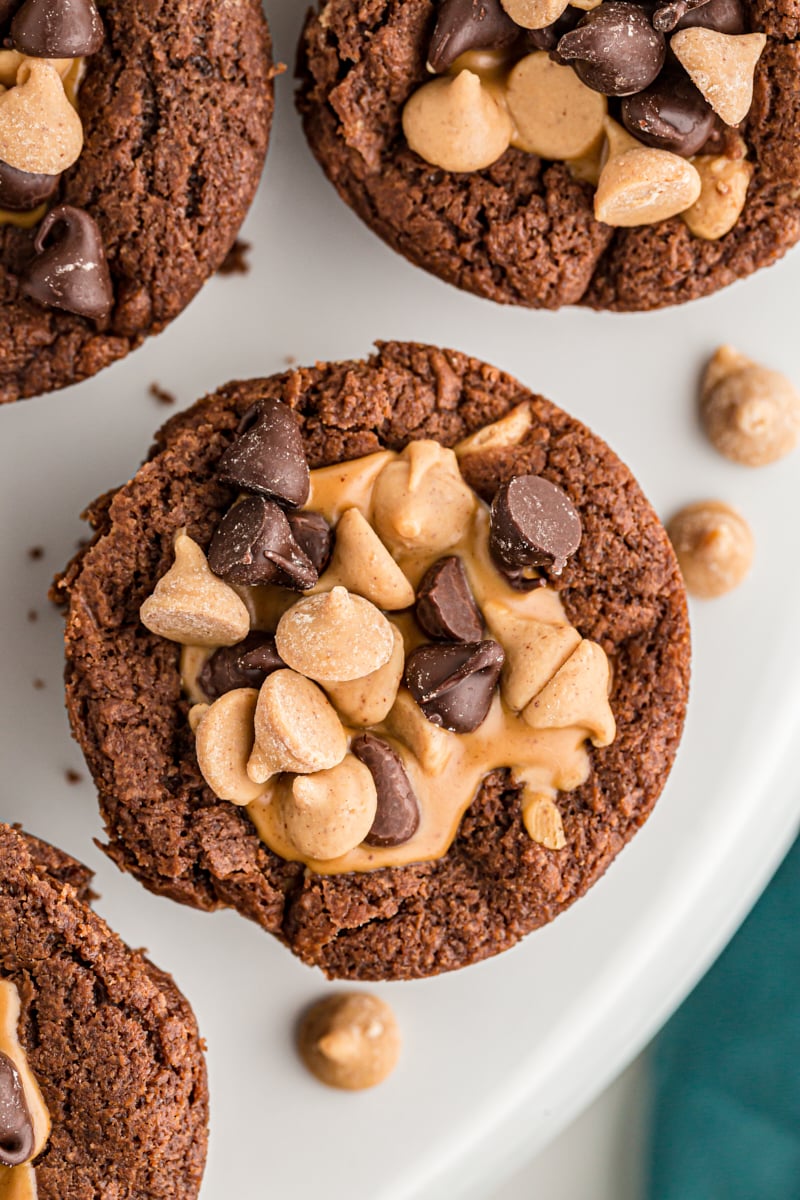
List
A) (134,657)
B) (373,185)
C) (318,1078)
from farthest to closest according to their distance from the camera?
(318,1078) < (373,185) < (134,657)

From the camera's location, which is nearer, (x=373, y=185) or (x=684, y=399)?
(x=373, y=185)

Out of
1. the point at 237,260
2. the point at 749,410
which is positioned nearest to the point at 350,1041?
the point at 749,410

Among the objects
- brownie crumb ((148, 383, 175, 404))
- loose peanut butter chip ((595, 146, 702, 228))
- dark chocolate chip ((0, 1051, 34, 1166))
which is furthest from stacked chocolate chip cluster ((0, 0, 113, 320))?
dark chocolate chip ((0, 1051, 34, 1166))

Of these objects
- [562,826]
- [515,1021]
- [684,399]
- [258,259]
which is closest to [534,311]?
[684,399]

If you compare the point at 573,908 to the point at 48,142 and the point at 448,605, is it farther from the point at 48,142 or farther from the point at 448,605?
the point at 48,142

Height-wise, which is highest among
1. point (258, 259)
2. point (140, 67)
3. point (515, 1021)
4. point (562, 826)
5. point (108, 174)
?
point (140, 67)

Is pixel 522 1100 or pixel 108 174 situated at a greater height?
pixel 108 174

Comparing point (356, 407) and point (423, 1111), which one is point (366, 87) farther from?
point (423, 1111)
